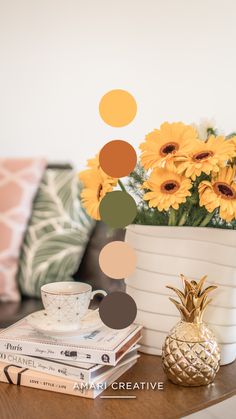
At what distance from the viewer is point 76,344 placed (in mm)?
851

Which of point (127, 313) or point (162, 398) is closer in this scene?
point (162, 398)

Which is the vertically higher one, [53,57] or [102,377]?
[53,57]

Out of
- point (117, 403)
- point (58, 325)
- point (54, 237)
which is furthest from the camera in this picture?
point (54, 237)

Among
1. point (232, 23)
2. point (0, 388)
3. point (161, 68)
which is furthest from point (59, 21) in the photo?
point (0, 388)

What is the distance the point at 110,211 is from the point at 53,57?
1426 millimetres

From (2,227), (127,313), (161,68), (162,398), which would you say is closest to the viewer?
(162,398)

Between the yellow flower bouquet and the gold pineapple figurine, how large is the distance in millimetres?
138

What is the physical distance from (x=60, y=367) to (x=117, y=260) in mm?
213

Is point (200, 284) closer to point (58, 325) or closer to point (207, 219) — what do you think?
point (207, 219)

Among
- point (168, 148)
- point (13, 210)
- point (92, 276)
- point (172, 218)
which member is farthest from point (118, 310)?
point (13, 210)

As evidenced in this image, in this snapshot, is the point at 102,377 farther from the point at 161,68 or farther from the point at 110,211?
the point at 161,68

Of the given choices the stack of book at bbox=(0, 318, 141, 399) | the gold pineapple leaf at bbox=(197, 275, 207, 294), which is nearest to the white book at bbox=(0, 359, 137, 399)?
the stack of book at bbox=(0, 318, 141, 399)

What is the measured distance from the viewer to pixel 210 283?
0.93 metres

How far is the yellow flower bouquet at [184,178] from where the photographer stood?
2.79ft
